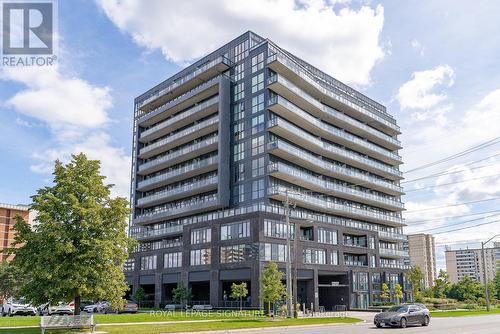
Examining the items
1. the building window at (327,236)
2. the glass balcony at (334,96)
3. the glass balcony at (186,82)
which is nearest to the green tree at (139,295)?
the building window at (327,236)

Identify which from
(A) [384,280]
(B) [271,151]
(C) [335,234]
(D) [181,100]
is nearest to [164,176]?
(D) [181,100]

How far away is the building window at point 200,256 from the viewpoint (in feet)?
200

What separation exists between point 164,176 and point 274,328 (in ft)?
181

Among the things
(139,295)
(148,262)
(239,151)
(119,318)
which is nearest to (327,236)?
(239,151)

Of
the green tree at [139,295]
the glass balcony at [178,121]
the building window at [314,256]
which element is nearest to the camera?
the building window at [314,256]

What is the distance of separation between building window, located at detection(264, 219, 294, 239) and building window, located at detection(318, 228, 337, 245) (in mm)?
7446

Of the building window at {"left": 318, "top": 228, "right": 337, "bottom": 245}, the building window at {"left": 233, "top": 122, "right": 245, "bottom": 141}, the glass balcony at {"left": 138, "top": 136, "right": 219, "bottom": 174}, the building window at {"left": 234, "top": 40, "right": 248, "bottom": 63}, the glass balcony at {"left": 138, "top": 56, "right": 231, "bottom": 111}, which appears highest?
the building window at {"left": 234, "top": 40, "right": 248, "bottom": 63}

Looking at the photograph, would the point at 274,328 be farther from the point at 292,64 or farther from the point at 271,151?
the point at 292,64

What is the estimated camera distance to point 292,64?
71250 mm

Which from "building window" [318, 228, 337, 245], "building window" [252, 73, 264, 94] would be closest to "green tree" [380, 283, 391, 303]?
"building window" [318, 228, 337, 245]

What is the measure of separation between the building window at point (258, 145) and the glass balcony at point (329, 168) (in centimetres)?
181

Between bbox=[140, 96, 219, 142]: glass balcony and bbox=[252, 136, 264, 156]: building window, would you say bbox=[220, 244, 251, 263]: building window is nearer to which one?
bbox=[252, 136, 264, 156]: building window

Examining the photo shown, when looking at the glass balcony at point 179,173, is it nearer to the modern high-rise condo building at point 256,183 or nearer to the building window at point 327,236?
the modern high-rise condo building at point 256,183

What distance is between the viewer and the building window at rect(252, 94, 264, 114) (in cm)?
6844
